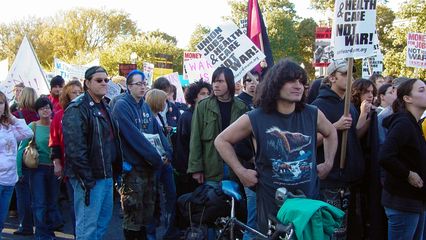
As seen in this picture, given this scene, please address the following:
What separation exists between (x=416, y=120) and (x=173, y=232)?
348 cm

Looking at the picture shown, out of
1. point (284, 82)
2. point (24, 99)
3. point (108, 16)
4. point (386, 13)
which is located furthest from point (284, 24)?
point (284, 82)

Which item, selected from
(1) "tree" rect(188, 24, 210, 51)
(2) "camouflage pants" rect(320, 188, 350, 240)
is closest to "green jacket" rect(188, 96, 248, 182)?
(2) "camouflage pants" rect(320, 188, 350, 240)

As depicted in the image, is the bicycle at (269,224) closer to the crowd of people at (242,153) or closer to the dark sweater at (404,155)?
the crowd of people at (242,153)

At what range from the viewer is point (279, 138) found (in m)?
3.62

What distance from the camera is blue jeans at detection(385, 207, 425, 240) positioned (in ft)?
15.1

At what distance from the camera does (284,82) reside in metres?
3.74

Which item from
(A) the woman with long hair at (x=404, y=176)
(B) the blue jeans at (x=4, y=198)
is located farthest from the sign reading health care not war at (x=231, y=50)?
(B) the blue jeans at (x=4, y=198)

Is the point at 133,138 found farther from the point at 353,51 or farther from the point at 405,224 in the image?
the point at 405,224

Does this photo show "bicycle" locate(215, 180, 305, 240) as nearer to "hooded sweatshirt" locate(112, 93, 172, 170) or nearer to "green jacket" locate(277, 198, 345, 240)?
"green jacket" locate(277, 198, 345, 240)

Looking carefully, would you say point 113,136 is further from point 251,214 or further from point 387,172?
point 387,172

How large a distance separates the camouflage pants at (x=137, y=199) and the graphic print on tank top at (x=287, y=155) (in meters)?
2.59

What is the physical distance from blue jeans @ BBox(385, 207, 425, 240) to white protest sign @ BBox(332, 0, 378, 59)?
1565 millimetres

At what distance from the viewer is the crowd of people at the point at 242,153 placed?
3.74m

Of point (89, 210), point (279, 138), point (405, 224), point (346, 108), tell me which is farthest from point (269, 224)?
point (89, 210)
